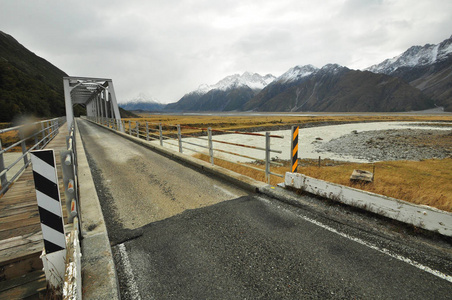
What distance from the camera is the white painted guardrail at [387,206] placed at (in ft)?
9.84

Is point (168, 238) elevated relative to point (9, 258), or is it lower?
lower

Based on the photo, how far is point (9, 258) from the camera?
8.59 ft

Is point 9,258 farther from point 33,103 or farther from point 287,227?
point 33,103

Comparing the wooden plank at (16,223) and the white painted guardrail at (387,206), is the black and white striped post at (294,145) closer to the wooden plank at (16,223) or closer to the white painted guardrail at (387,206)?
the white painted guardrail at (387,206)

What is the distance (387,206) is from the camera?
349 centimetres

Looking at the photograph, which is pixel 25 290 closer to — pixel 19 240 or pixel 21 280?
pixel 21 280

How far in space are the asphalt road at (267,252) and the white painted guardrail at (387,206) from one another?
0.15 meters

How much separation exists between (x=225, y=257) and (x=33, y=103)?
6492cm

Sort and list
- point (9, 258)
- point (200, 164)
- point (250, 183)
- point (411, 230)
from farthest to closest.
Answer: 1. point (200, 164)
2. point (250, 183)
3. point (411, 230)
4. point (9, 258)

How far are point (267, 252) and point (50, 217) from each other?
259cm

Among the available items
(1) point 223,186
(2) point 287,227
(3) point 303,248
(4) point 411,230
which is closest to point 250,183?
(1) point 223,186

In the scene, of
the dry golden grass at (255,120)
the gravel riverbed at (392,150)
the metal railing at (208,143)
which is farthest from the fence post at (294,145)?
the dry golden grass at (255,120)

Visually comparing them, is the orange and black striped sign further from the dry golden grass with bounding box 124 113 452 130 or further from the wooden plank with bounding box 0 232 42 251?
the dry golden grass with bounding box 124 113 452 130

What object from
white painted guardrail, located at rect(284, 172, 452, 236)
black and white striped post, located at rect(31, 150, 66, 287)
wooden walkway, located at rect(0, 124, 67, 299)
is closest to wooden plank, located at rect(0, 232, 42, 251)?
wooden walkway, located at rect(0, 124, 67, 299)
